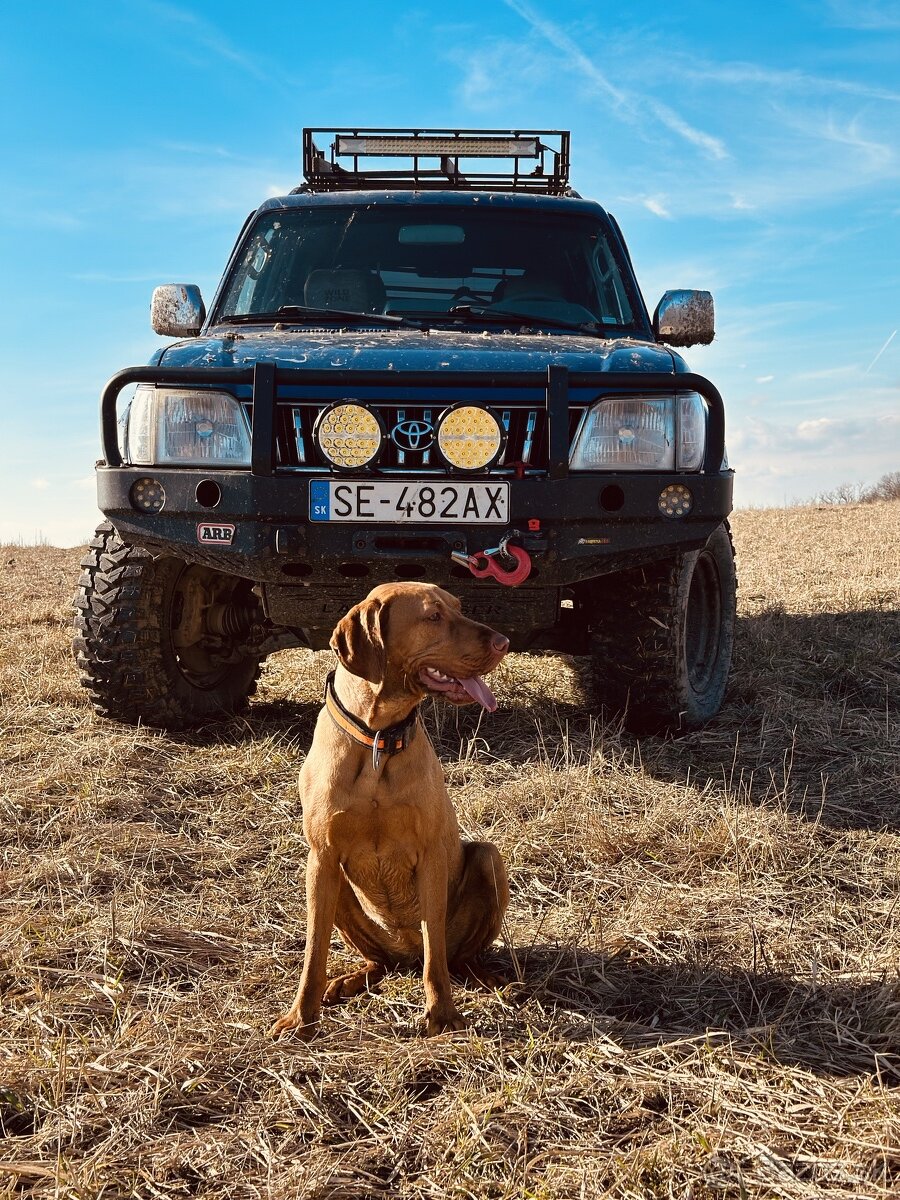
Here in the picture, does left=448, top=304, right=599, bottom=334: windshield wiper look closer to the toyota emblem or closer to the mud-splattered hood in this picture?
the mud-splattered hood

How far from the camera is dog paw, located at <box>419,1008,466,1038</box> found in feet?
7.78

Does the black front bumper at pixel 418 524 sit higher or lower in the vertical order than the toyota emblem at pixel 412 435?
lower

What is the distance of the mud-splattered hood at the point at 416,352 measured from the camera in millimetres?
3918

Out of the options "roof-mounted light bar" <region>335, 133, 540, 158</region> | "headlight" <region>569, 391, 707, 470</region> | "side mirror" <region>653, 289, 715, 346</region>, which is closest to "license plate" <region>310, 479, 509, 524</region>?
"headlight" <region>569, 391, 707, 470</region>

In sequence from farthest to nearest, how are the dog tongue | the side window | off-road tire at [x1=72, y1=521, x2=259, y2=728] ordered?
1. the side window
2. off-road tire at [x1=72, y1=521, x2=259, y2=728]
3. the dog tongue

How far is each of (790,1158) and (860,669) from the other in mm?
4203

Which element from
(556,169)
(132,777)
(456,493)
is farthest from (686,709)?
(556,169)

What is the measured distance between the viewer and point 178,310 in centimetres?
498

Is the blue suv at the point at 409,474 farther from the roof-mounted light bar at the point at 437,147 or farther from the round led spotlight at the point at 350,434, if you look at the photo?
the roof-mounted light bar at the point at 437,147

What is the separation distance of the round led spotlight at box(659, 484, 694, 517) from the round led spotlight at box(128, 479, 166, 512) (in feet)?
6.05

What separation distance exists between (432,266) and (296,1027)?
355 cm

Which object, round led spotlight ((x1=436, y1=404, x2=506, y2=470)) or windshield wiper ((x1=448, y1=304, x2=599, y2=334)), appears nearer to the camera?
round led spotlight ((x1=436, y1=404, x2=506, y2=470))

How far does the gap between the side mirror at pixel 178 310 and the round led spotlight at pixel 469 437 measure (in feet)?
5.65

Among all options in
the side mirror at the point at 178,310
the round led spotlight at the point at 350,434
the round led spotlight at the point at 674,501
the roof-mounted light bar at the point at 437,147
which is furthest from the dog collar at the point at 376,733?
the roof-mounted light bar at the point at 437,147
